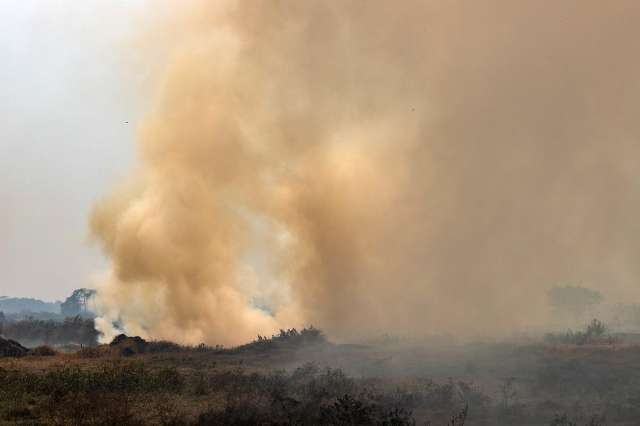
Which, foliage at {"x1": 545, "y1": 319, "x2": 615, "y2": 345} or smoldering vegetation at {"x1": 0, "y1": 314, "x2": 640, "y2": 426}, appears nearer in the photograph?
smoldering vegetation at {"x1": 0, "y1": 314, "x2": 640, "y2": 426}

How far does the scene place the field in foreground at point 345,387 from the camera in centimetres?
2130

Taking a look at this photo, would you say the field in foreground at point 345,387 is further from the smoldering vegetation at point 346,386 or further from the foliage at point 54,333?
the foliage at point 54,333

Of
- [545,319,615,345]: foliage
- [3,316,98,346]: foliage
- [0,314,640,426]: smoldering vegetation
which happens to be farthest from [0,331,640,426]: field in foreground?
[3,316,98,346]: foliage

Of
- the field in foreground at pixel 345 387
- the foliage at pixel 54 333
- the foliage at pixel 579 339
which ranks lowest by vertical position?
the field in foreground at pixel 345 387

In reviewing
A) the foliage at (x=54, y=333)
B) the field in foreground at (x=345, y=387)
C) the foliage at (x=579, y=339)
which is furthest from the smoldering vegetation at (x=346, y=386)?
the foliage at (x=54, y=333)

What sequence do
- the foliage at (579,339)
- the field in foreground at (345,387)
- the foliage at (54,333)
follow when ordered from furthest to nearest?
the foliage at (54,333) < the foliage at (579,339) < the field in foreground at (345,387)

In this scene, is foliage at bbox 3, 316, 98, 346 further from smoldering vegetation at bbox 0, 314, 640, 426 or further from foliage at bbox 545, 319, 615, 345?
foliage at bbox 545, 319, 615, 345

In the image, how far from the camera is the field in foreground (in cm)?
2130

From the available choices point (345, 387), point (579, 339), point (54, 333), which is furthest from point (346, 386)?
point (54, 333)

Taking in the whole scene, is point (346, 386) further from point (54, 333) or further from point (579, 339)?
point (54, 333)

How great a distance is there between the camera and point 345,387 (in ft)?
86.8

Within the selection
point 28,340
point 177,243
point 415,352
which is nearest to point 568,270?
point 415,352

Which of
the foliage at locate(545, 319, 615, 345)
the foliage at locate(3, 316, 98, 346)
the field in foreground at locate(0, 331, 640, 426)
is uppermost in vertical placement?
the foliage at locate(3, 316, 98, 346)

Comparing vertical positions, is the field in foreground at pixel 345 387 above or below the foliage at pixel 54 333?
below
